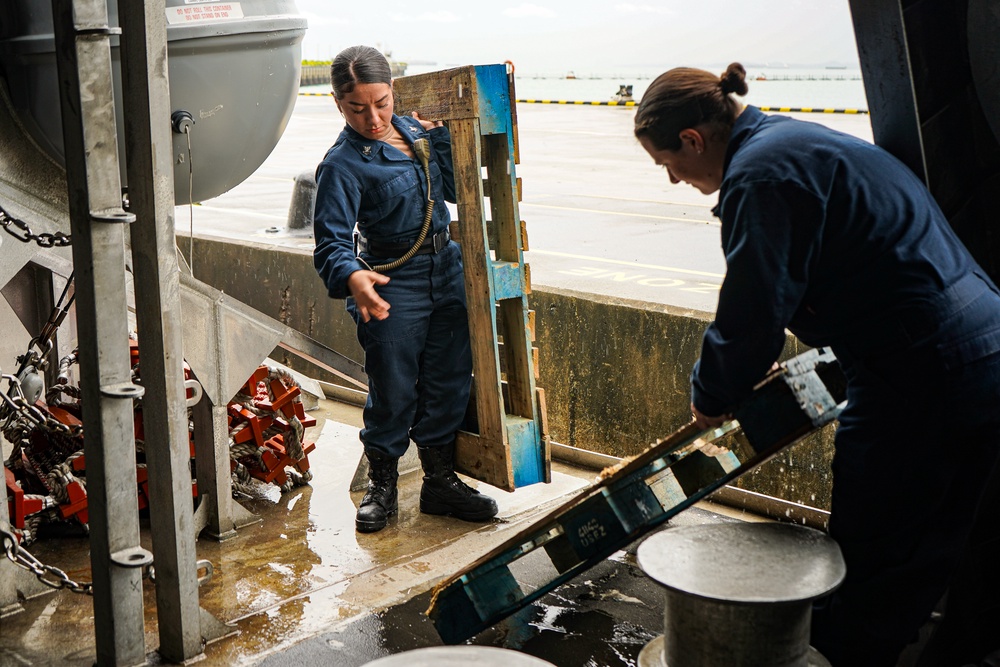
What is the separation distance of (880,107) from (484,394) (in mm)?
2138

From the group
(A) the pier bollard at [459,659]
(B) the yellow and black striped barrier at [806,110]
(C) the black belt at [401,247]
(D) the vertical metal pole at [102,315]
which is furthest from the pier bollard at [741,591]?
(B) the yellow and black striped barrier at [806,110]

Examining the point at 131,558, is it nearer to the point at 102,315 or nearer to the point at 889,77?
the point at 102,315

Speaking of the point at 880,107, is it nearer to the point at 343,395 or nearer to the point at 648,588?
the point at 648,588

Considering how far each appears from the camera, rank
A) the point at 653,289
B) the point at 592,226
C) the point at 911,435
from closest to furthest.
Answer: the point at 911,435 → the point at 653,289 → the point at 592,226

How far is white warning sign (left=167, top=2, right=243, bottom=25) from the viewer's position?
391cm

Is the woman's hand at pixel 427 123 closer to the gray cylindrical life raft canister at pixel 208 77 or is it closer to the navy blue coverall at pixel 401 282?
the navy blue coverall at pixel 401 282

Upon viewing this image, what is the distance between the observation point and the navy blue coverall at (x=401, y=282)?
14.1ft

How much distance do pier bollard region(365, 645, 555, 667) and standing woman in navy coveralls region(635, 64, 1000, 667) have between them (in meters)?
1.01

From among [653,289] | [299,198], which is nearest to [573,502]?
[653,289]

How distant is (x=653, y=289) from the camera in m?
9.15

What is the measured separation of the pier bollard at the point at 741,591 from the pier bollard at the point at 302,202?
738 cm

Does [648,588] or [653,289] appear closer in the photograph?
[648,588]

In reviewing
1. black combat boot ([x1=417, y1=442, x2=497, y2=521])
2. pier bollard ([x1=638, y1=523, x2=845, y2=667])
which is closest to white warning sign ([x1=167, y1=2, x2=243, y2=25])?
black combat boot ([x1=417, y1=442, x2=497, y2=521])

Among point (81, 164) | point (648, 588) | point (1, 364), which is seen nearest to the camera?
point (81, 164)
